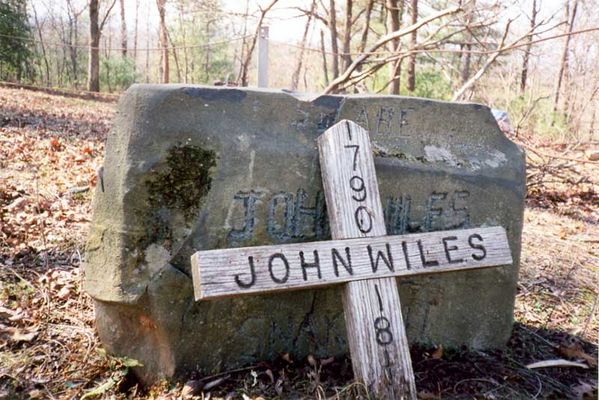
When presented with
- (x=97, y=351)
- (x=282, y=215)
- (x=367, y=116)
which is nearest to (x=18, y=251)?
(x=97, y=351)

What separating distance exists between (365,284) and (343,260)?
0.46 ft

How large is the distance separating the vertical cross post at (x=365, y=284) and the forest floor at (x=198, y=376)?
0.14 meters

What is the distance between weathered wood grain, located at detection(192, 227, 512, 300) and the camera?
2.00 meters

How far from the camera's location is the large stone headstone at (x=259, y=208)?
89.1 inches

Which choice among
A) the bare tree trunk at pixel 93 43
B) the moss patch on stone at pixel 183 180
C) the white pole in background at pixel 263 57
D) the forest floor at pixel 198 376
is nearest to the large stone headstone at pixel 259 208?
the moss patch on stone at pixel 183 180

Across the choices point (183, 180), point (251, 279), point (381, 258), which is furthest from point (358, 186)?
point (183, 180)

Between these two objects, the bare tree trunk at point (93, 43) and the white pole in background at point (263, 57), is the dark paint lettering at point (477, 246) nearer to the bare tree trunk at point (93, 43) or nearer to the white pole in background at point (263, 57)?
the white pole in background at point (263, 57)

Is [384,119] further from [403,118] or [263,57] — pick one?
[263,57]

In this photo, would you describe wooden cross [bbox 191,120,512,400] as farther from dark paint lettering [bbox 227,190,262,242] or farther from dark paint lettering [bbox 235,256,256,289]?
dark paint lettering [bbox 227,190,262,242]

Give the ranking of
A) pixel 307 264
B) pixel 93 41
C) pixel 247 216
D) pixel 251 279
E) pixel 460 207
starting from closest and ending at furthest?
1. pixel 251 279
2. pixel 307 264
3. pixel 247 216
4. pixel 460 207
5. pixel 93 41

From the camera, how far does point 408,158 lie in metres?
2.69

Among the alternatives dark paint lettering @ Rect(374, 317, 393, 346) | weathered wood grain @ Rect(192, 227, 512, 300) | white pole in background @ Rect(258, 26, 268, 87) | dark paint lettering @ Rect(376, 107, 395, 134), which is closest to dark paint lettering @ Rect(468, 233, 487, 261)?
weathered wood grain @ Rect(192, 227, 512, 300)

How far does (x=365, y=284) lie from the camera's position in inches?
86.8

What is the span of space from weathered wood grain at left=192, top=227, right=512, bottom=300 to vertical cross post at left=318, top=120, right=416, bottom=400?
1.4 inches
